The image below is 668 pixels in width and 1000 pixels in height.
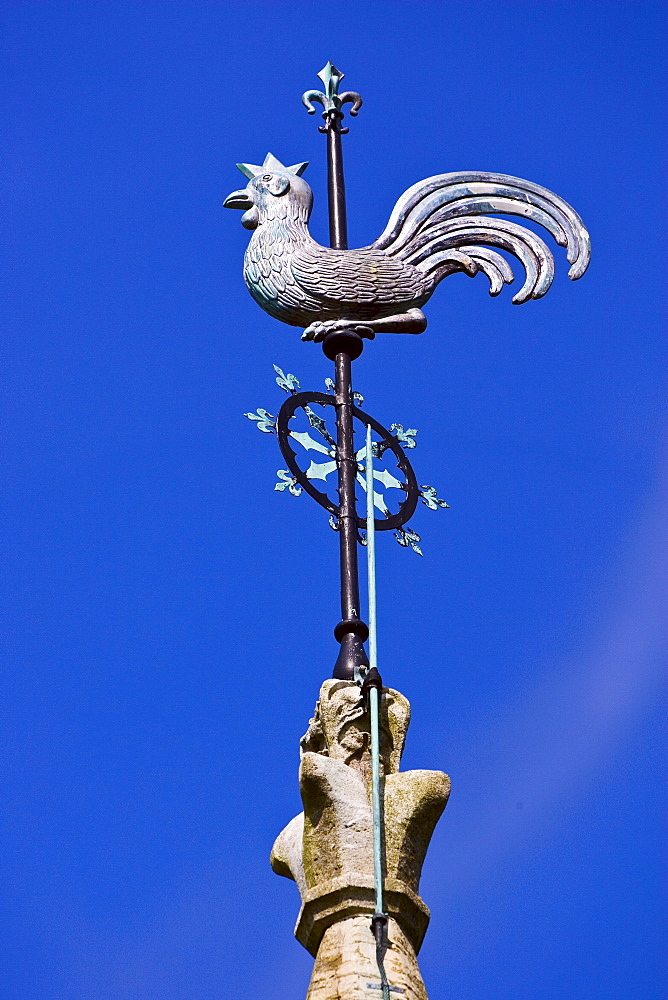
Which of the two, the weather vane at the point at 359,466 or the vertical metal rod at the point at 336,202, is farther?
the vertical metal rod at the point at 336,202

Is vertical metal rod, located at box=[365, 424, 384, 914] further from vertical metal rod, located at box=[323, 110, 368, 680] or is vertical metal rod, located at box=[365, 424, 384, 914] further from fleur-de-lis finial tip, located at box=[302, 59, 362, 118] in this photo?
fleur-de-lis finial tip, located at box=[302, 59, 362, 118]

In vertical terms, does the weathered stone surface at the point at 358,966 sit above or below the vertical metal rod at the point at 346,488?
below

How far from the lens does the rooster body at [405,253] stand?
9625 millimetres

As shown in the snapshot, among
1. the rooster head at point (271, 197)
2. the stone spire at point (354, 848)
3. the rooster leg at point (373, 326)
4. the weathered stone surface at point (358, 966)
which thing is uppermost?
the rooster head at point (271, 197)

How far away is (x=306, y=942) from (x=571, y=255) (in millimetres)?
4381

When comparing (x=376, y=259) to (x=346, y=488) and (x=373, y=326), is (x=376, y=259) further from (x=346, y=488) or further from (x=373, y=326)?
(x=346, y=488)

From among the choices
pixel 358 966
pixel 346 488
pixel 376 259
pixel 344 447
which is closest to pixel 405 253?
pixel 376 259

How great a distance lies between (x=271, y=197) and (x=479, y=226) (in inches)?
47.4

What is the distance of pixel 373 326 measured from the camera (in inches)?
378

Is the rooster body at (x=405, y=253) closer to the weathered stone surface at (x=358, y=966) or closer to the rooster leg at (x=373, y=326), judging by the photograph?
the rooster leg at (x=373, y=326)

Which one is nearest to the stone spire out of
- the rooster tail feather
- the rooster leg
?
the rooster leg

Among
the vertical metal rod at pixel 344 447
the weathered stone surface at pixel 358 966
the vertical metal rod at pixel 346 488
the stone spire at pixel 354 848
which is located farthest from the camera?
the vertical metal rod at pixel 346 488

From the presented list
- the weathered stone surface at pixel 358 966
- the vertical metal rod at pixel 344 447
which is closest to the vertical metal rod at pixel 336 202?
the vertical metal rod at pixel 344 447

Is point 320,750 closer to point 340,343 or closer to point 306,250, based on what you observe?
point 340,343
